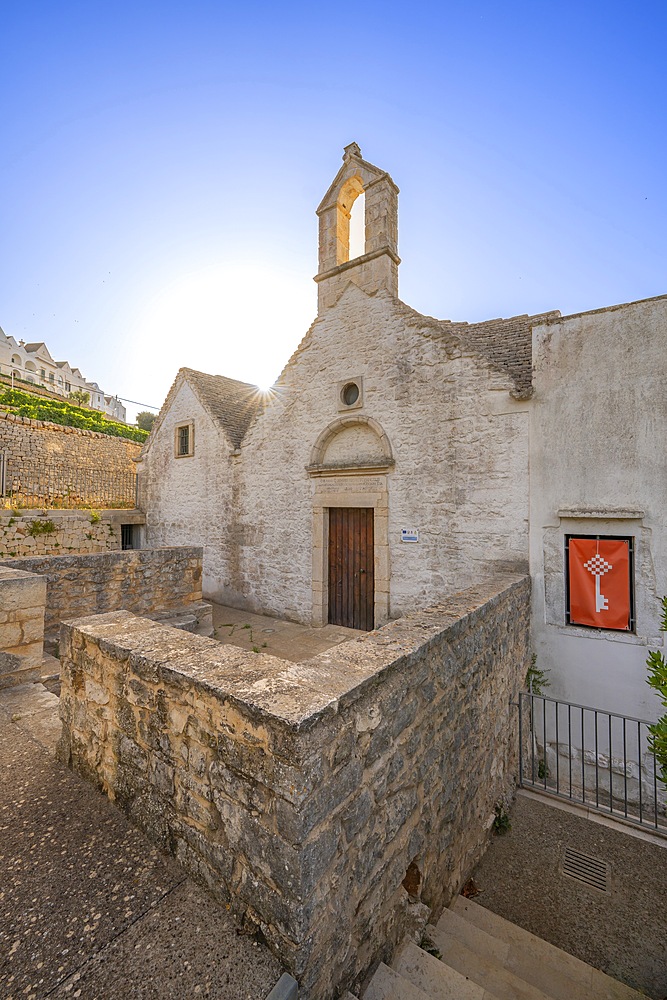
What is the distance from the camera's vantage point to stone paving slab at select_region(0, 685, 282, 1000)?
1559 mm

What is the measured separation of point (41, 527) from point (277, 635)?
8109 millimetres

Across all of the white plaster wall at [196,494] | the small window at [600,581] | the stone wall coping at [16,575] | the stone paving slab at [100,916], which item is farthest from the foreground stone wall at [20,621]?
the small window at [600,581]

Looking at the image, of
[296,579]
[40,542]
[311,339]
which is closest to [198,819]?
[296,579]

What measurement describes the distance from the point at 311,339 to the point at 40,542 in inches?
371

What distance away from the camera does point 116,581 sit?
6.59 m

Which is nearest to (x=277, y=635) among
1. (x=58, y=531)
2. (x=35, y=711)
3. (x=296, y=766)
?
(x=35, y=711)

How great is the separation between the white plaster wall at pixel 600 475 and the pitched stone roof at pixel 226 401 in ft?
22.8

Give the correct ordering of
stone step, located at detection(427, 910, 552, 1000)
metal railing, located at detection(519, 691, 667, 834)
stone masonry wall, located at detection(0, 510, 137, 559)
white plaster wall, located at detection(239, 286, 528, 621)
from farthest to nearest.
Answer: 1. stone masonry wall, located at detection(0, 510, 137, 559)
2. white plaster wall, located at detection(239, 286, 528, 621)
3. metal railing, located at detection(519, 691, 667, 834)
4. stone step, located at detection(427, 910, 552, 1000)

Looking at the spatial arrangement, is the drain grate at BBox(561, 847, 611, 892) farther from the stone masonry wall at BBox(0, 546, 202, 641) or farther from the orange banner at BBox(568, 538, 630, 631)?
the stone masonry wall at BBox(0, 546, 202, 641)

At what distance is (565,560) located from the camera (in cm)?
595

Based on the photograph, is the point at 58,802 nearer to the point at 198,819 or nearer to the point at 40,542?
the point at 198,819

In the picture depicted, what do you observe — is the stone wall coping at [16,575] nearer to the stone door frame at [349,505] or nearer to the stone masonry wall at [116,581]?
the stone masonry wall at [116,581]

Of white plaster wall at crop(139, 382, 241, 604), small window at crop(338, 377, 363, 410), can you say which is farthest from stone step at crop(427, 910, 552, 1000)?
white plaster wall at crop(139, 382, 241, 604)

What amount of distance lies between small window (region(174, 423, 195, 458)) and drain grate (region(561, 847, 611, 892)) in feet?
36.5
